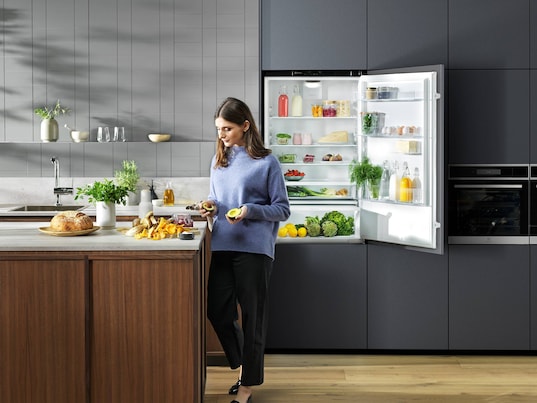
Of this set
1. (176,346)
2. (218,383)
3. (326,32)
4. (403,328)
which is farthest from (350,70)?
(176,346)

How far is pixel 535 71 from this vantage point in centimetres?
507

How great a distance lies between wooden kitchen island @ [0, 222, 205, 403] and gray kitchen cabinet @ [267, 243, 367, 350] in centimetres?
185

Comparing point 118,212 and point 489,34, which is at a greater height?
point 489,34

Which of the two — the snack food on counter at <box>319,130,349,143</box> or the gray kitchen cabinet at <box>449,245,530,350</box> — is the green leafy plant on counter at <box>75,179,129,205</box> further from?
the gray kitchen cabinet at <box>449,245,530,350</box>

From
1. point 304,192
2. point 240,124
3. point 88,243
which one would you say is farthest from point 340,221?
point 88,243

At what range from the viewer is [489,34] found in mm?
5086

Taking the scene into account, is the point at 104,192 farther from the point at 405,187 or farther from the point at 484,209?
the point at 484,209

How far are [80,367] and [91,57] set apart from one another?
2994mm

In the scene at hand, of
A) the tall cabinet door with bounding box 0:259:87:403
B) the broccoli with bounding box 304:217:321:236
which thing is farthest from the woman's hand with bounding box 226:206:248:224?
the broccoli with bounding box 304:217:321:236

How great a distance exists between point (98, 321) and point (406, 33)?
2900mm

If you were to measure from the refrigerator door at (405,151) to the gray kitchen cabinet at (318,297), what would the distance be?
0.89 feet

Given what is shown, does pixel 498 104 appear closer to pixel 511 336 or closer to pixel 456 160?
pixel 456 160

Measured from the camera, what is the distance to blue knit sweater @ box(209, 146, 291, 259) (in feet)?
12.6

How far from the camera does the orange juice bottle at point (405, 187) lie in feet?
16.4
